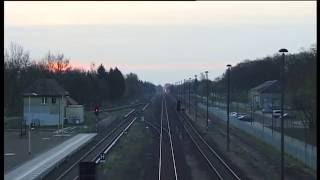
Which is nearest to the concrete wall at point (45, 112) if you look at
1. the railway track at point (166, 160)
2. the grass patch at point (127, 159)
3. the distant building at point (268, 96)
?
the railway track at point (166, 160)

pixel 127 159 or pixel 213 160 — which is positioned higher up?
pixel 127 159

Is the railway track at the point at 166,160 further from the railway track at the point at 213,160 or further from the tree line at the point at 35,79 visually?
the tree line at the point at 35,79

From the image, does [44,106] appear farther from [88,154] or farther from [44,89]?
[88,154]

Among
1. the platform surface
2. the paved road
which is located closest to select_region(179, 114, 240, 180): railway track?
the paved road

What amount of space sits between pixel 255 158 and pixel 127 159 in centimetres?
868

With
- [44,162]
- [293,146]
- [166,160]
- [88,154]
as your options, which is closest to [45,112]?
[88,154]

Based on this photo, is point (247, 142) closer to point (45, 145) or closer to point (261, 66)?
point (45, 145)

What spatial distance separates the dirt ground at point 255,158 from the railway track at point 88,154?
29.4 ft

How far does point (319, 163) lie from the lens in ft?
81.1

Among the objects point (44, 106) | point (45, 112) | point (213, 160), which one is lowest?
point (213, 160)

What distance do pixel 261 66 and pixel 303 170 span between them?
12281cm

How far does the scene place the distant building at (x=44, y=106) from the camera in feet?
261

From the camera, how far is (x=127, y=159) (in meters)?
42.6

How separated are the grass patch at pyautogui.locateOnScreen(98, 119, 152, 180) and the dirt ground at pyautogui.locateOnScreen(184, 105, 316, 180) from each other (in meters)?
5.90
